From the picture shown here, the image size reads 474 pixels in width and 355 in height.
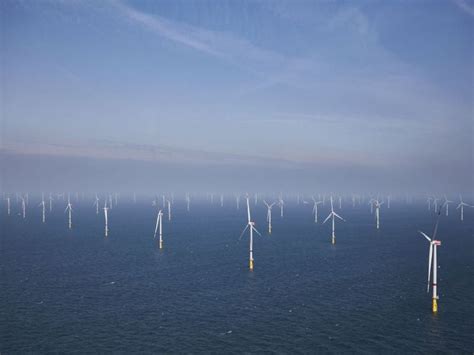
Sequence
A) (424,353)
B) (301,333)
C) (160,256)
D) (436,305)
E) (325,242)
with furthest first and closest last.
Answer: (325,242) → (160,256) → (436,305) → (301,333) → (424,353)

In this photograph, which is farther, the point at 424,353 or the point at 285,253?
the point at 285,253

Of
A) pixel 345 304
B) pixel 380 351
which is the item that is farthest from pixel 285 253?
pixel 380 351

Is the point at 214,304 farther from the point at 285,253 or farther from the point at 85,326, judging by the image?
the point at 285,253

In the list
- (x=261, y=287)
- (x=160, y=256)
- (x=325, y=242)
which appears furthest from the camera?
(x=325, y=242)

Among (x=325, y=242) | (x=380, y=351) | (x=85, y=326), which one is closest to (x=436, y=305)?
(x=380, y=351)

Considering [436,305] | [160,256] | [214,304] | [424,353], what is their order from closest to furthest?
[424,353], [436,305], [214,304], [160,256]

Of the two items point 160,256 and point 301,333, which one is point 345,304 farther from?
point 160,256
